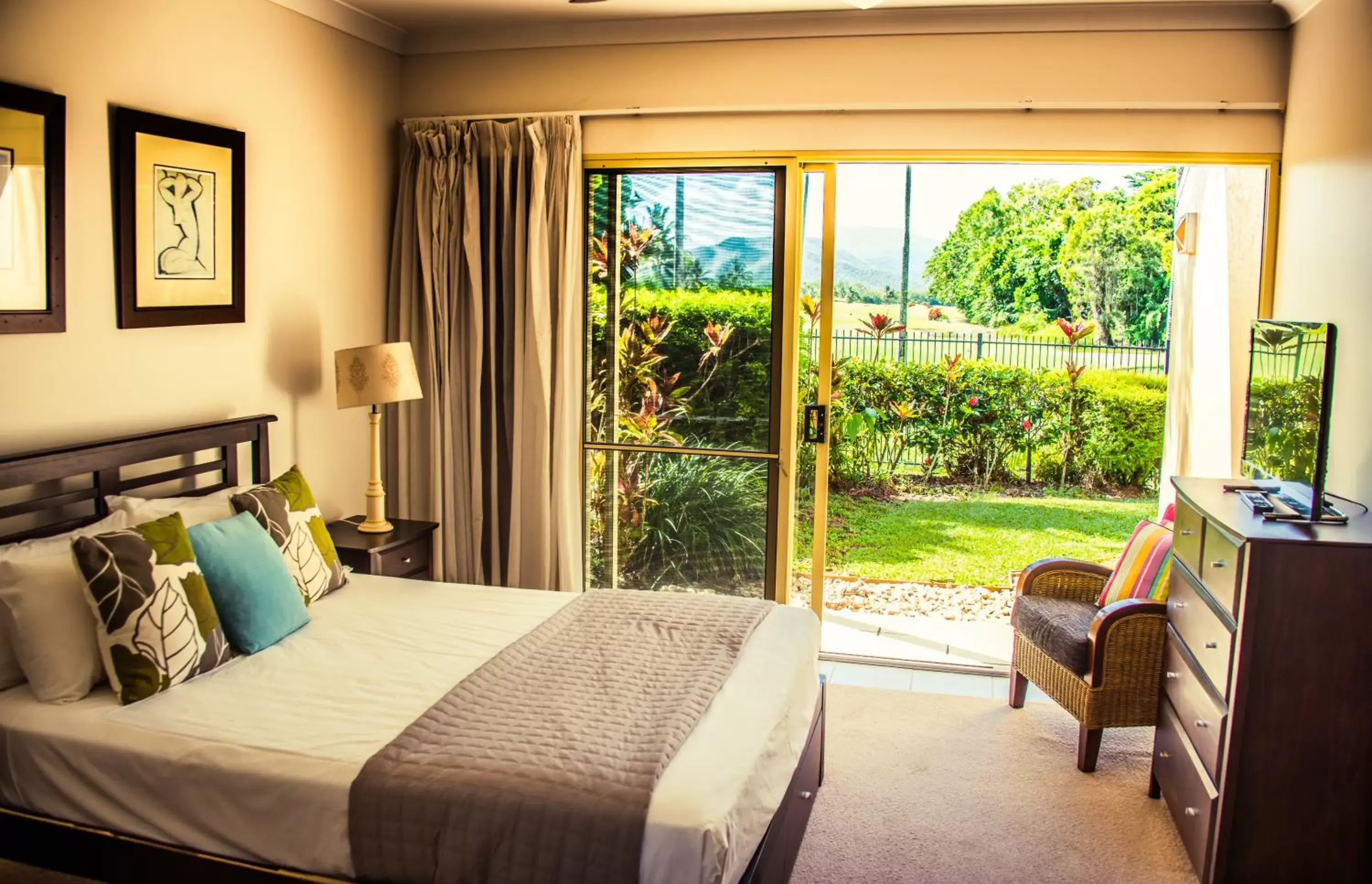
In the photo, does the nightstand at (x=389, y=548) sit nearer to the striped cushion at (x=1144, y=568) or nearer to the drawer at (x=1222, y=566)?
the striped cushion at (x=1144, y=568)

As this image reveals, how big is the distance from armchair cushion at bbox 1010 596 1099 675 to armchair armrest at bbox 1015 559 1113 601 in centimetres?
3

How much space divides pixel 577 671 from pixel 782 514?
198cm

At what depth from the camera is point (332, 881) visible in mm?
2385

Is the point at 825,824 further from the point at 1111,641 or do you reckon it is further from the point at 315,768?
the point at 315,768

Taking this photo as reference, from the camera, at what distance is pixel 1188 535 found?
3.33 m

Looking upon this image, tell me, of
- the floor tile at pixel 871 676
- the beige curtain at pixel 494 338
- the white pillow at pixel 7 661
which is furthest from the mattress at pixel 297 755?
the beige curtain at pixel 494 338

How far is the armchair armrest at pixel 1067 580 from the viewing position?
13.8 feet

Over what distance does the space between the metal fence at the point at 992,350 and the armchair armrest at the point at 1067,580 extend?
12.6 ft

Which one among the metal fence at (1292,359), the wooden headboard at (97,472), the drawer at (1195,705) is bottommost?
the drawer at (1195,705)

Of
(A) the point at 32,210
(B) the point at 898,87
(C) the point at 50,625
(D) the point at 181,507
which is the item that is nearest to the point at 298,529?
(D) the point at 181,507

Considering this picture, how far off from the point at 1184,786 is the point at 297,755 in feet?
8.08

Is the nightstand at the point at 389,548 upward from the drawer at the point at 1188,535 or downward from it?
downward

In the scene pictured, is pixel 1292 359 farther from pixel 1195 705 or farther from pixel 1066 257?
pixel 1066 257

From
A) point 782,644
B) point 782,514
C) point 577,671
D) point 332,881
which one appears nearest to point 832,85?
point 782,514
